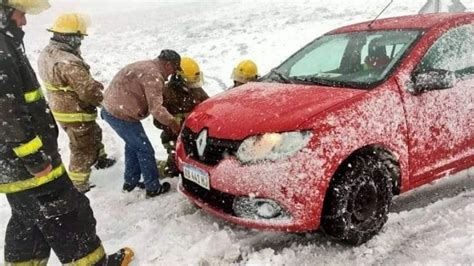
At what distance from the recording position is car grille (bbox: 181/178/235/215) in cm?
373

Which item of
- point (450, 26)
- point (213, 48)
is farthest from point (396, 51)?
point (213, 48)

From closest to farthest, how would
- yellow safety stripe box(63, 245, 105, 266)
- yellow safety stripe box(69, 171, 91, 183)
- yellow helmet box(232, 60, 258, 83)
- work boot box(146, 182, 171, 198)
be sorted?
1. yellow safety stripe box(63, 245, 105, 266)
2. work boot box(146, 182, 171, 198)
3. yellow safety stripe box(69, 171, 91, 183)
4. yellow helmet box(232, 60, 258, 83)

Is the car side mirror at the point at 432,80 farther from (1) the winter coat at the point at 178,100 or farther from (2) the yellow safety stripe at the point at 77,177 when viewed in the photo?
(2) the yellow safety stripe at the point at 77,177

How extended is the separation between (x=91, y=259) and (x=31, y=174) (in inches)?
28.4

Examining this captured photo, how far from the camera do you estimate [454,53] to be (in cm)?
444

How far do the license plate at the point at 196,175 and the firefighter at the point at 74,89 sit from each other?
1590mm

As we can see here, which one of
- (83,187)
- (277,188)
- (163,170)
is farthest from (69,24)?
(277,188)

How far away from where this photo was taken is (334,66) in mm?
4680

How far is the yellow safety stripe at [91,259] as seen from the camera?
11.1 ft

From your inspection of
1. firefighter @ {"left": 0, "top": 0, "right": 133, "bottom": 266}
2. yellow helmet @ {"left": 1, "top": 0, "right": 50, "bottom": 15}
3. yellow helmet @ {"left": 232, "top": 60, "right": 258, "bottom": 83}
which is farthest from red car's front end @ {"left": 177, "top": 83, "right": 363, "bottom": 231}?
yellow helmet @ {"left": 232, "top": 60, "right": 258, "bottom": 83}

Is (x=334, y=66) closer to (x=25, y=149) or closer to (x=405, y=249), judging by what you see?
(x=405, y=249)

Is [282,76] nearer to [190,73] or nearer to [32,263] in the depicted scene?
[190,73]

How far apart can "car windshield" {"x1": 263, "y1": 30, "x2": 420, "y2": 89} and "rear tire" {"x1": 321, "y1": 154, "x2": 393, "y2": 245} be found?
2.13ft

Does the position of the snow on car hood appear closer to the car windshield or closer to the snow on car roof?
the car windshield
